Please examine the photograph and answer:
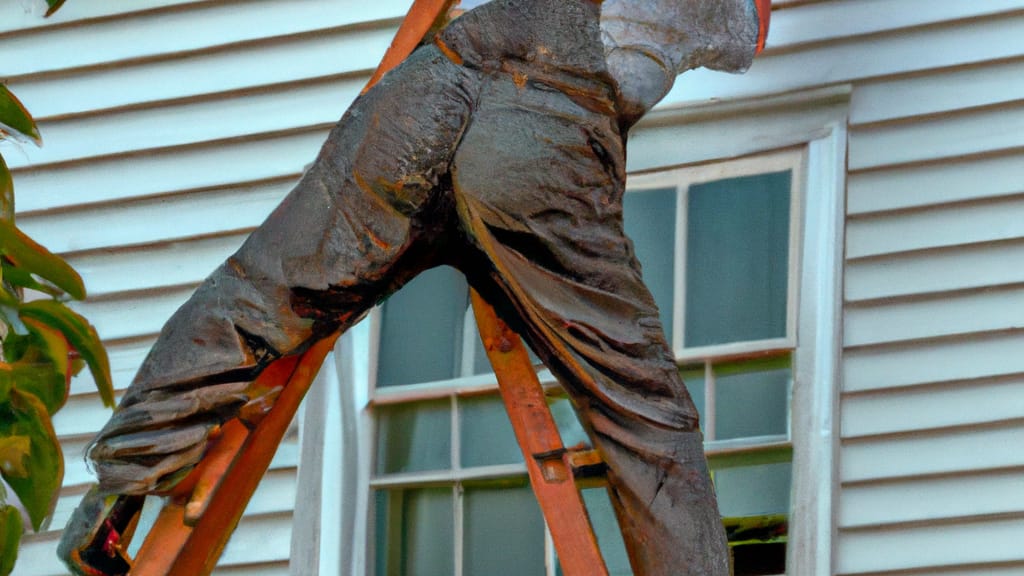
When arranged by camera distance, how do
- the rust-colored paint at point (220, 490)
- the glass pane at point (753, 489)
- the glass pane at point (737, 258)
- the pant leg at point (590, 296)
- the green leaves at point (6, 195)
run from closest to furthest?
the pant leg at point (590, 296)
the rust-colored paint at point (220, 490)
the green leaves at point (6, 195)
the glass pane at point (753, 489)
the glass pane at point (737, 258)

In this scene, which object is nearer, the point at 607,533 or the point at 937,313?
the point at 937,313

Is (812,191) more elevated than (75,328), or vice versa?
(812,191)

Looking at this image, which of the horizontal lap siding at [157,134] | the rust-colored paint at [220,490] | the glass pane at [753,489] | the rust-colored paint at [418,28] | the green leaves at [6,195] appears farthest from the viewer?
the horizontal lap siding at [157,134]

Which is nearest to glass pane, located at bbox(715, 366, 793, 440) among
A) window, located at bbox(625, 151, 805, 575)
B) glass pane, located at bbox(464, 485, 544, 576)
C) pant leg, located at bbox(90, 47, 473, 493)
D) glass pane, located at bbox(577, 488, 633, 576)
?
window, located at bbox(625, 151, 805, 575)

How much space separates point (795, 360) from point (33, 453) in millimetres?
1723

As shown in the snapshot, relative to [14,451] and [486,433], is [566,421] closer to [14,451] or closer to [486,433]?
[486,433]

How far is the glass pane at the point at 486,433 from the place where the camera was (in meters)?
3.96

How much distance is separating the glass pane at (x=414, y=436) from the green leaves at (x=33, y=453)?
3.52 ft

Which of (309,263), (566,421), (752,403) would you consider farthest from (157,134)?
(309,263)

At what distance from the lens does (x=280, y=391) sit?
8.83 ft

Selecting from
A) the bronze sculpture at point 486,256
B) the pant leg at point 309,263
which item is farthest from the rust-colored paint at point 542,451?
the pant leg at point 309,263

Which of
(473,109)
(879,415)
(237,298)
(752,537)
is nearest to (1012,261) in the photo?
(879,415)

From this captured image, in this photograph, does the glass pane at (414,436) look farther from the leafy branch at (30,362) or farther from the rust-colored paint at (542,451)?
the rust-colored paint at (542,451)

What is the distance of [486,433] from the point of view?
3.99m
